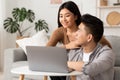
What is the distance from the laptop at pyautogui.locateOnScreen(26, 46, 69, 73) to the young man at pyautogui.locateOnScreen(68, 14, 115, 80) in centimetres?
8

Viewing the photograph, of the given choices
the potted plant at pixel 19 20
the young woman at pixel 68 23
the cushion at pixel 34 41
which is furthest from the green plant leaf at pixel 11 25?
the young woman at pixel 68 23

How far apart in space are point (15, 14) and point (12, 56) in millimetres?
1718

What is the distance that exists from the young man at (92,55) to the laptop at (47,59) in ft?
0.25

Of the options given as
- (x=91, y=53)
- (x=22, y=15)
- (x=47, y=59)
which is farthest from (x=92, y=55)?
(x=22, y=15)

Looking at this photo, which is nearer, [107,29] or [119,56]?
[119,56]

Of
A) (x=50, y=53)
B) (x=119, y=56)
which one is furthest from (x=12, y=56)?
(x=50, y=53)

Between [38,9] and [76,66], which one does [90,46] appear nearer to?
[76,66]

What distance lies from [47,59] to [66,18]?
A: 635 mm

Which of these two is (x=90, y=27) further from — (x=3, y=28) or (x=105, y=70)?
(x=3, y=28)

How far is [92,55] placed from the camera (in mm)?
1855

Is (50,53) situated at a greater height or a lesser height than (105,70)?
greater

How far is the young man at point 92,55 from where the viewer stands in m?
1.69

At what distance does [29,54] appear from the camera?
179cm

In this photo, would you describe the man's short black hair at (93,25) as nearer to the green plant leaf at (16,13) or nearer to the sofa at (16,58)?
the sofa at (16,58)
